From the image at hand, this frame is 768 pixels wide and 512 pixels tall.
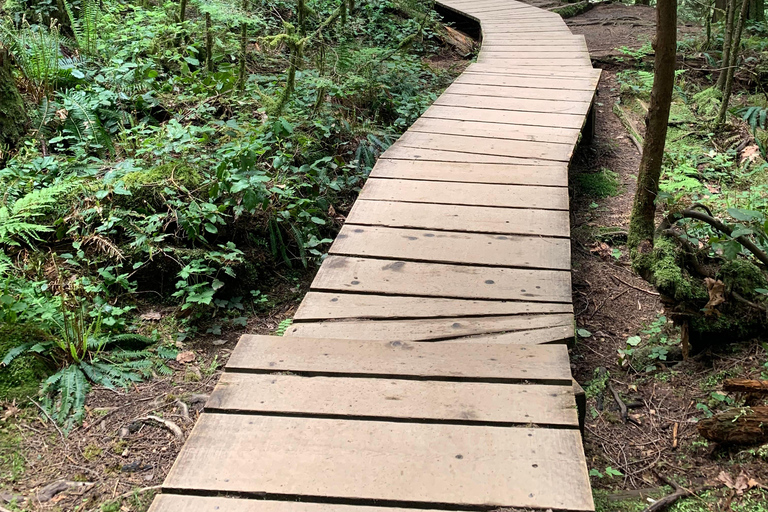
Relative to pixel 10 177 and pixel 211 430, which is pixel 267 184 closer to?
pixel 10 177

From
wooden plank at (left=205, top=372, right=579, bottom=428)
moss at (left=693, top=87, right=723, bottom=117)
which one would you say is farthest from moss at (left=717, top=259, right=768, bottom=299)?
moss at (left=693, top=87, right=723, bottom=117)

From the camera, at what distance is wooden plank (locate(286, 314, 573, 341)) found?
2850 millimetres

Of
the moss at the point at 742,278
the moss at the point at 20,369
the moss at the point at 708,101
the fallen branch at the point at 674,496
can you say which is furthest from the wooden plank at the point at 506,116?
the moss at the point at 20,369

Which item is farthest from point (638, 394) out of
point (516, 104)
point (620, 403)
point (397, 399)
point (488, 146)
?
point (516, 104)

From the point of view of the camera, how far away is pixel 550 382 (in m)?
2.39

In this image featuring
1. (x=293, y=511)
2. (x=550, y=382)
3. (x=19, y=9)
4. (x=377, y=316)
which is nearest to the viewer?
(x=293, y=511)

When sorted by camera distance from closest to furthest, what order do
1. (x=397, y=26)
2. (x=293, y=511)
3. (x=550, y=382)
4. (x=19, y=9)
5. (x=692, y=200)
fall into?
(x=293, y=511), (x=550, y=382), (x=692, y=200), (x=19, y=9), (x=397, y=26)

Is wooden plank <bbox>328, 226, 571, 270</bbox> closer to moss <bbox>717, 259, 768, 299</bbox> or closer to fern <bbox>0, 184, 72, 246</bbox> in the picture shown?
moss <bbox>717, 259, 768, 299</bbox>

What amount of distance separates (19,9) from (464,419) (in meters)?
7.89

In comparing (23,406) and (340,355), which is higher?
(340,355)

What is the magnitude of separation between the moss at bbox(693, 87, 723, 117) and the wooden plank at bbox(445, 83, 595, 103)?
1.85 m

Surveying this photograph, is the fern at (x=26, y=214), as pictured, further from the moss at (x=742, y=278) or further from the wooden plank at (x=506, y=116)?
the moss at (x=742, y=278)

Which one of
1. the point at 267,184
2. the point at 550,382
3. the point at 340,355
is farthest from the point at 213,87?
the point at 550,382

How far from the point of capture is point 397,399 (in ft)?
7.63
